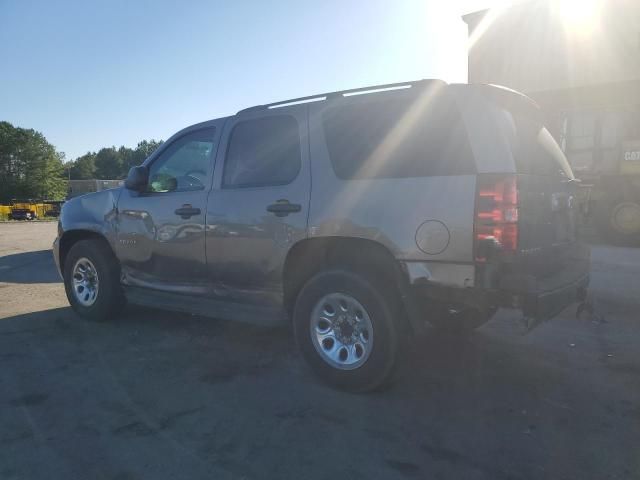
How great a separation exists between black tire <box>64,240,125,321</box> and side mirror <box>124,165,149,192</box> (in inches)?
35.5

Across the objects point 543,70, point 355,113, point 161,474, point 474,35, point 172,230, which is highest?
point 474,35

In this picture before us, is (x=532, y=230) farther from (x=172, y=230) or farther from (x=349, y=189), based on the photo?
(x=172, y=230)

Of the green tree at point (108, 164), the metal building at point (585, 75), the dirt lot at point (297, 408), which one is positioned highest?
the green tree at point (108, 164)

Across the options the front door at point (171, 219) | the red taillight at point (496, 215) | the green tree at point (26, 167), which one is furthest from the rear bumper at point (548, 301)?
the green tree at point (26, 167)

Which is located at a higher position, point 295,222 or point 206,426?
point 295,222

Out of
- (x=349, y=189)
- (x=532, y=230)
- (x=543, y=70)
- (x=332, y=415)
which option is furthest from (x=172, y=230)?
(x=543, y=70)

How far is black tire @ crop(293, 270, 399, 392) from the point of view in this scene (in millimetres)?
3297

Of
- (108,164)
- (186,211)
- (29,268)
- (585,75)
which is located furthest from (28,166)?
(186,211)

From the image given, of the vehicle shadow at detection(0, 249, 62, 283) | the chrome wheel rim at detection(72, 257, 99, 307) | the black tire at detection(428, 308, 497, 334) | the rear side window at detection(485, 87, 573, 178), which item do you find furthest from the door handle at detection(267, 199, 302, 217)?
the vehicle shadow at detection(0, 249, 62, 283)

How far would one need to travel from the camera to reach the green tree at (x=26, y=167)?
77750 millimetres

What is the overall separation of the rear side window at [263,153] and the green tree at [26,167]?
283 feet

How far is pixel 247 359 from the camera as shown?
426 cm

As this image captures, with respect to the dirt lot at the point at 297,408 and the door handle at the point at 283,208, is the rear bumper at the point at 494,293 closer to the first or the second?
the dirt lot at the point at 297,408

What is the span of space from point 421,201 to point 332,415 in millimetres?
1507
